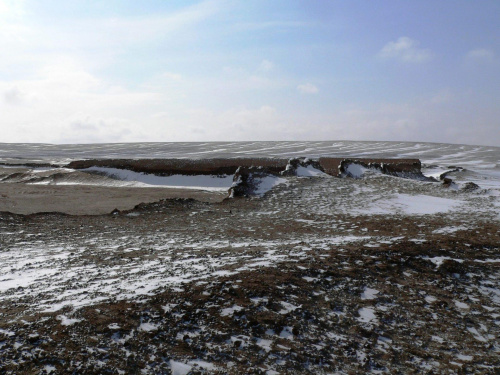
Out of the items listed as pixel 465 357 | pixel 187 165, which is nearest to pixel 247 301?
pixel 465 357

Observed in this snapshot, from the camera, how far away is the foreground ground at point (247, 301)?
205 inches

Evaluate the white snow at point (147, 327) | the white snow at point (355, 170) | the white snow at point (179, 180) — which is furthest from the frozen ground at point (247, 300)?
the white snow at point (179, 180)

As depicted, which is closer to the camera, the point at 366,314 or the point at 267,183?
the point at 366,314

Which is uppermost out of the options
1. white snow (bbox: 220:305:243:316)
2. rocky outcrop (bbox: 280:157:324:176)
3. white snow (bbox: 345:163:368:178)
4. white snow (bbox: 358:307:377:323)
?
rocky outcrop (bbox: 280:157:324:176)

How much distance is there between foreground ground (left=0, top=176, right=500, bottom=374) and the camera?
205 inches

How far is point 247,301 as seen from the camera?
6.33 meters

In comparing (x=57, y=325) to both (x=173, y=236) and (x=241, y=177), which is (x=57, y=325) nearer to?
(x=173, y=236)

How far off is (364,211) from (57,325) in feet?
36.8

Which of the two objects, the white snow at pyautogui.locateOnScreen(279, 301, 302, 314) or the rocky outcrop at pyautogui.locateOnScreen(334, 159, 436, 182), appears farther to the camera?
the rocky outcrop at pyautogui.locateOnScreen(334, 159, 436, 182)

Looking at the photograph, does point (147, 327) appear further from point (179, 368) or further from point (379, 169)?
point (379, 169)

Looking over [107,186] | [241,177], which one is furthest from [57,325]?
[107,186]

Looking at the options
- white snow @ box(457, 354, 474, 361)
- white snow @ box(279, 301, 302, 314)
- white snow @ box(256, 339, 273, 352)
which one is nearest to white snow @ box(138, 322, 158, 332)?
white snow @ box(256, 339, 273, 352)

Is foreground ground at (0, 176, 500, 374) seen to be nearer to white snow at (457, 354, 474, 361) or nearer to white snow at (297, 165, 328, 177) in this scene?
white snow at (457, 354, 474, 361)

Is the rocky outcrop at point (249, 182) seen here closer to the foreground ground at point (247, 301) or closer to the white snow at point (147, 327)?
the foreground ground at point (247, 301)
